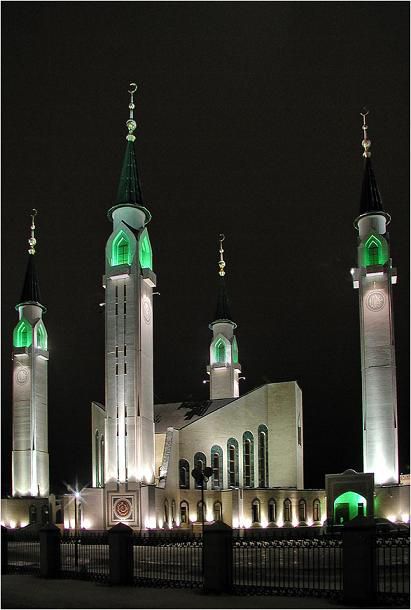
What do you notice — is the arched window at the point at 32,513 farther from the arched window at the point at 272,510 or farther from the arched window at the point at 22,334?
the arched window at the point at 272,510

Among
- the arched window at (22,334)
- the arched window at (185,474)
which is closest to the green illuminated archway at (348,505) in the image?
the arched window at (185,474)

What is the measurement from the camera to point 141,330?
52.4 metres

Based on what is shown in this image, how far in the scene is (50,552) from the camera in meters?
24.2

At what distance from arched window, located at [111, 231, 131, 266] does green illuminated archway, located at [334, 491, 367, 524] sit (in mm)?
21146

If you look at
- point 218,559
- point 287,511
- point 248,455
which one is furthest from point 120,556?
point 248,455

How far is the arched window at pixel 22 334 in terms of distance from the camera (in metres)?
64.4

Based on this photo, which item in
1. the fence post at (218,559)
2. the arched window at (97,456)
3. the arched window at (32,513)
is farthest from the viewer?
the arched window at (97,456)

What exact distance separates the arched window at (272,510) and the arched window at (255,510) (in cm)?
105

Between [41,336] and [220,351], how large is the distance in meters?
17.9

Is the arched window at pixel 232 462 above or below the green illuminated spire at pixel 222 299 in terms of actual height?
below

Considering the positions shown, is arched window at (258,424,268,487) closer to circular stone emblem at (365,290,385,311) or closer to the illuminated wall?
circular stone emblem at (365,290,385,311)

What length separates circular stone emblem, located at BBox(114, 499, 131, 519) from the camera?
49.7 meters

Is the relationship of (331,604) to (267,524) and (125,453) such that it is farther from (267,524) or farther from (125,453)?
(267,524)

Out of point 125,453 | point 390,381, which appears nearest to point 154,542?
point 125,453
